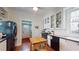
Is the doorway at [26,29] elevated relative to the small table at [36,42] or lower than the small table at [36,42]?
elevated

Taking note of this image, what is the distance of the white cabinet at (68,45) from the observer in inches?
42.6

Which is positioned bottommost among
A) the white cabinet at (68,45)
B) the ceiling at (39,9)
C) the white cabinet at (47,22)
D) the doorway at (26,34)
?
the white cabinet at (68,45)

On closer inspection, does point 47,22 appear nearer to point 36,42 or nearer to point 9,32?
point 36,42

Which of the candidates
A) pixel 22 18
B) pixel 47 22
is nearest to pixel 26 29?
pixel 22 18

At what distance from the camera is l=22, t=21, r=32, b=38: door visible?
3.77ft

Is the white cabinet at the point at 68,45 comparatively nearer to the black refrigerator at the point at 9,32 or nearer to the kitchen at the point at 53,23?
the kitchen at the point at 53,23

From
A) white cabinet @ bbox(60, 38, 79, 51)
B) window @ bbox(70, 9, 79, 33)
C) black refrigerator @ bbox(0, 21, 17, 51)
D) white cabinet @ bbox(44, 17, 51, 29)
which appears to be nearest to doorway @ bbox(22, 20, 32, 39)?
black refrigerator @ bbox(0, 21, 17, 51)

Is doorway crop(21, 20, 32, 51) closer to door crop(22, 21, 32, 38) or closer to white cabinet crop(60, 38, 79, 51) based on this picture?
door crop(22, 21, 32, 38)

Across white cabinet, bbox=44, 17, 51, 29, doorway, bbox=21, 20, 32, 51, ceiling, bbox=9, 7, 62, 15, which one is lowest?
doorway, bbox=21, 20, 32, 51

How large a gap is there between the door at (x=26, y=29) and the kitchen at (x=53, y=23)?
4cm

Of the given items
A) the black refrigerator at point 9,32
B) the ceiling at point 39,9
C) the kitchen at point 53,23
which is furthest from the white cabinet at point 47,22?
the black refrigerator at point 9,32

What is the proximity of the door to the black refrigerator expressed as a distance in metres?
0.11

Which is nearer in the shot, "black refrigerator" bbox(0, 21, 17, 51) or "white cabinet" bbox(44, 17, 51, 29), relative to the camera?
"black refrigerator" bbox(0, 21, 17, 51)
